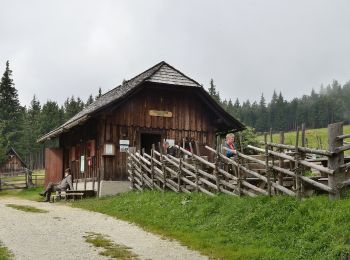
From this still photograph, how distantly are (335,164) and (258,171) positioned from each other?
13.1 ft

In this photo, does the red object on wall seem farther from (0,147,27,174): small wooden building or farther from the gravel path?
(0,147,27,174): small wooden building

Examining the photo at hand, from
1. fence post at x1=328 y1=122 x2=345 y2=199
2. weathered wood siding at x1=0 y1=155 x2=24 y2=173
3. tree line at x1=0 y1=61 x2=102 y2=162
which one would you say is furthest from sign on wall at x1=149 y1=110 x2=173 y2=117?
weathered wood siding at x1=0 y1=155 x2=24 y2=173

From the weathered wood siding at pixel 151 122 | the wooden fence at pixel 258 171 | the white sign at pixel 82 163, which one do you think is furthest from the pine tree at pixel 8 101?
the wooden fence at pixel 258 171

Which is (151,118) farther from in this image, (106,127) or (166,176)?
(166,176)

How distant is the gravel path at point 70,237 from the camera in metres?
8.31

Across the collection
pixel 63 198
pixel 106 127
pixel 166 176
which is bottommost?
pixel 63 198

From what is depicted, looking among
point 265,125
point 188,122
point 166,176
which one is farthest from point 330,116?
point 166,176

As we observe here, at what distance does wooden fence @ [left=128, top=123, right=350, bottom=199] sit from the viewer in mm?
9281

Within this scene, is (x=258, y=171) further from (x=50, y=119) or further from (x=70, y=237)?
(x=50, y=119)

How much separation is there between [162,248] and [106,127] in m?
12.3

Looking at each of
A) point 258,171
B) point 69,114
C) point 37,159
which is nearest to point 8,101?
point 69,114

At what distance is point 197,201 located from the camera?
1248 cm

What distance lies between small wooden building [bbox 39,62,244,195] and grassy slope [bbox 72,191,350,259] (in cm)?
750

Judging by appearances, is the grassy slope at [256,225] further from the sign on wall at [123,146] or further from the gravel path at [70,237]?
the sign on wall at [123,146]
